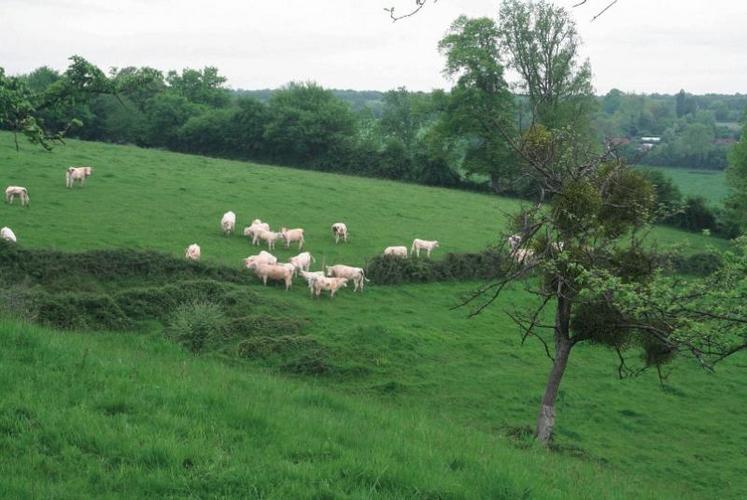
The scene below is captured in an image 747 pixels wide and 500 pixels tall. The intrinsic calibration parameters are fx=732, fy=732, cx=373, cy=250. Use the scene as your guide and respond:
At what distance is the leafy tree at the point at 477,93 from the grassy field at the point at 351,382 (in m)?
12.8

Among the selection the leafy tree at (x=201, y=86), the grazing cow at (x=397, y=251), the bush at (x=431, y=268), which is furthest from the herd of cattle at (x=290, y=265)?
the leafy tree at (x=201, y=86)

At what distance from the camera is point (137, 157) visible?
54.5 m

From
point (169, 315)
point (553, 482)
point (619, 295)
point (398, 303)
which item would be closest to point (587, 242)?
point (619, 295)

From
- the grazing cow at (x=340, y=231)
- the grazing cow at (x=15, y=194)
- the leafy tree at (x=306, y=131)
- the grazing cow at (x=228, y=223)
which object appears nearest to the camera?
the grazing cow at (x=15, y=194)

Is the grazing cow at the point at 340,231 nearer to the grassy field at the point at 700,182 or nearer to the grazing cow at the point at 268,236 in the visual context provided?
the grazing cow at the point at 268,236

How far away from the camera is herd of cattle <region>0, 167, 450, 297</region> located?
2750 centimetres

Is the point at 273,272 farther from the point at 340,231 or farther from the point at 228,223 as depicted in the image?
the point at 340,231

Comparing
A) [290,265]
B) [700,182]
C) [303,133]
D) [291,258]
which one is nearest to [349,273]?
[290,265]

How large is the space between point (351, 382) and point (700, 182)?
252ft

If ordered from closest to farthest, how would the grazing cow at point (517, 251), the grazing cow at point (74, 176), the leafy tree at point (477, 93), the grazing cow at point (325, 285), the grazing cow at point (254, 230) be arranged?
1. the grazing cow at point (517, 251)
2. the grazing cow at point (325, 285)
3. the grazing cow at point (254, 230)
4. the grazing cow at point (74, 176)
5. the leafy tree at point (477, 93)

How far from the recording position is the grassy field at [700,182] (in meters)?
75.8

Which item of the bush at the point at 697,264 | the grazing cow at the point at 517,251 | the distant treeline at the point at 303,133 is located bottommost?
the bush at the point at 697,264

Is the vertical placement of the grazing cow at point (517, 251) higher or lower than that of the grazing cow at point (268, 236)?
higher

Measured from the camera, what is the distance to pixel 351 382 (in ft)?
66.3
